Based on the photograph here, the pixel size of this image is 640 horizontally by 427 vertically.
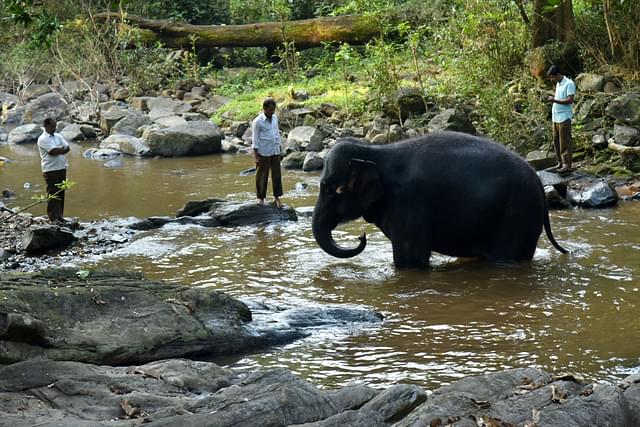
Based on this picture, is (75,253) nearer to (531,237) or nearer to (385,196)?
(385,196)

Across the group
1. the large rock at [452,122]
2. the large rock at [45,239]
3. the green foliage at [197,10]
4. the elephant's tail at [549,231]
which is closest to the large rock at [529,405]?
the elephant's tail at [549,231]

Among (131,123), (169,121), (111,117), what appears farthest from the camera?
(111,117)

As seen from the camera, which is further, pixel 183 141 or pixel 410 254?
pixel 183 141

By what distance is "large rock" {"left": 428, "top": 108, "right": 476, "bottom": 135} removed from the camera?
18.1 metres

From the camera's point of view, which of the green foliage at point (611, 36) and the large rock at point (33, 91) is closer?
the green foliage at point (611, 36)

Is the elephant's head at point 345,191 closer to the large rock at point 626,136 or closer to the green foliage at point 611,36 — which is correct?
the large rock at point 626,136

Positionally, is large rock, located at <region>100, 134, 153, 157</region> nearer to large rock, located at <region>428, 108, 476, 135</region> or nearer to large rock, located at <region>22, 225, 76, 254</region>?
large rock, located at <region>428, 108, 476, 135</region>

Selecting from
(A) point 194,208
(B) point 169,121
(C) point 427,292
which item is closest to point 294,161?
(A) point 194,208

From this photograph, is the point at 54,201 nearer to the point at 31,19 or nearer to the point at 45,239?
the point at 45,239

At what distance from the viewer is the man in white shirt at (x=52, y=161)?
44.8 ft

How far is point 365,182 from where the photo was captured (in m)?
10.3

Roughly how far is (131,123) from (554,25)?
12798 millimetres

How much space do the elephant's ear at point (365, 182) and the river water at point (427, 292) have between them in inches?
34.6

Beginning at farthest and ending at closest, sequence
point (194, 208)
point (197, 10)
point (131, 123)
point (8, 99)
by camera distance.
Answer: point (197, 10)
point (8, 99)
point (131, 123)
point (194, 208)
